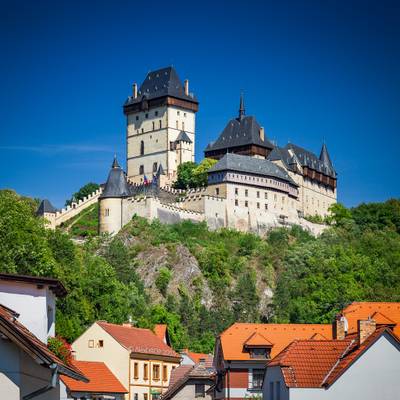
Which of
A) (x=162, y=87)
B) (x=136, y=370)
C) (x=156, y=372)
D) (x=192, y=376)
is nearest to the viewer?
(x=192, y=376)

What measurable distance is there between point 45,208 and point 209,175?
21199 millimetres

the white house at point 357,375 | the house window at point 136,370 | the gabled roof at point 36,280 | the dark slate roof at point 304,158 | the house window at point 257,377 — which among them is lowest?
the white house at point 357,375

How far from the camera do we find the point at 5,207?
64.9m

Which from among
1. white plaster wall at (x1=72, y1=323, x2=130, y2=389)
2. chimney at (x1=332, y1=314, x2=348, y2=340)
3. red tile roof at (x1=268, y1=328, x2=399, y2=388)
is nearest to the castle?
white plaster wall at (x1=72, y1=323, x2=130, y2=389)

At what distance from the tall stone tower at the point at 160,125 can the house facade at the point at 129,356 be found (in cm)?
8073

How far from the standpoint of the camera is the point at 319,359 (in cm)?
3228

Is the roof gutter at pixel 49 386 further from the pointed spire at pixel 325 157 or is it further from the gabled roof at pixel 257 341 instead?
the pointed spire at pixel 325 157

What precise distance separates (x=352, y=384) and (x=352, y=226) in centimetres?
10551

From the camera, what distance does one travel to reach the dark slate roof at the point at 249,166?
12575cm

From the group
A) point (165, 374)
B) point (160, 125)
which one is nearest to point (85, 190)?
point (160, 125)

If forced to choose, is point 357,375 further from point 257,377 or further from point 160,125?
point 160,125

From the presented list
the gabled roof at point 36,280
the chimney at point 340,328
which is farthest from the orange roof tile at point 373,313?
the gabled roof at point 36,280

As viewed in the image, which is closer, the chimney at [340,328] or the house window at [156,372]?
the chimney at [340,328]

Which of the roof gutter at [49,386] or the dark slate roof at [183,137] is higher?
the dark slate roof at [183,137]
